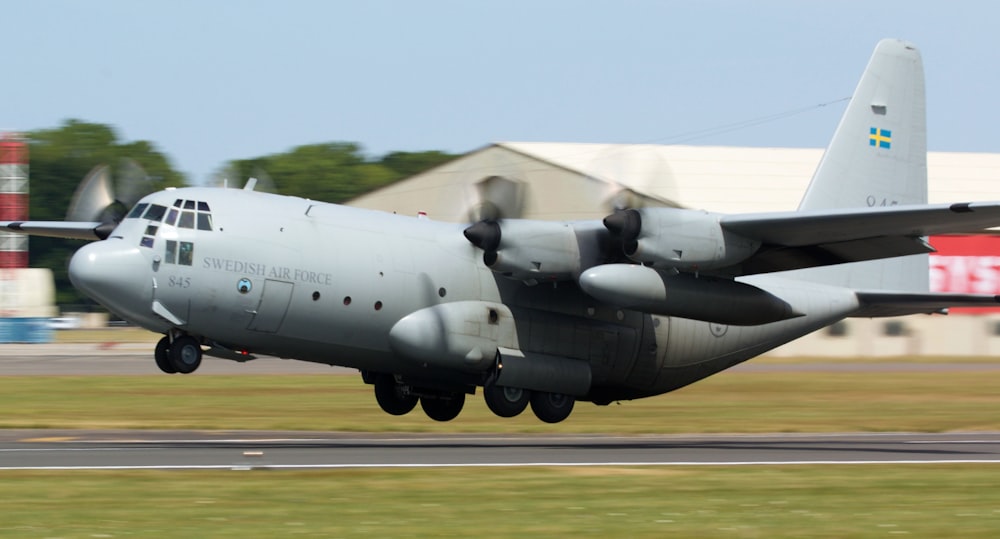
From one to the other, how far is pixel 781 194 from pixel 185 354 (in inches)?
1693

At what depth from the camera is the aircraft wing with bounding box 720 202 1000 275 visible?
19.1 m

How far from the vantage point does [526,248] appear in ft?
67.6

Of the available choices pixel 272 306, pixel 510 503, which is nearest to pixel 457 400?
pixel 272 306

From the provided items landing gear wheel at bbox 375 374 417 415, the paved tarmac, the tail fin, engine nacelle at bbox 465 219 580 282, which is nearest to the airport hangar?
the paved tarmac

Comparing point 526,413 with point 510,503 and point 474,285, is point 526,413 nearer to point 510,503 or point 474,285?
point 474,285

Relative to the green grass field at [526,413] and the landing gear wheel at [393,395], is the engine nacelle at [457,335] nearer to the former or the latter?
the landing gear wheel at [393,395]

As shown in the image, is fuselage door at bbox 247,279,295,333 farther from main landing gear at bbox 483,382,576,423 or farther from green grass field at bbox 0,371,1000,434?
green grass field at bbox 0,371,1000,434

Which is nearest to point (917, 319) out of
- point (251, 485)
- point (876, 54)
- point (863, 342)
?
point (863, 342)

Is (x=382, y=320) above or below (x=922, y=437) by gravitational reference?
above

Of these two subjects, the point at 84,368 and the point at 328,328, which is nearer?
the point at 328,328

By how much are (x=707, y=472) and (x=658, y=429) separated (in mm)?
8385

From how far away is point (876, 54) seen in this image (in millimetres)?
25047

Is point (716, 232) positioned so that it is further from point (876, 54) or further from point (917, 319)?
point (917, 319)

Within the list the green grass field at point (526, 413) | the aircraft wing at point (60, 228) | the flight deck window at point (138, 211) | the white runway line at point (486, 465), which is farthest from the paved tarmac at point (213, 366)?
the white runway line at point (486, 465)
